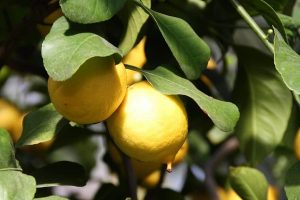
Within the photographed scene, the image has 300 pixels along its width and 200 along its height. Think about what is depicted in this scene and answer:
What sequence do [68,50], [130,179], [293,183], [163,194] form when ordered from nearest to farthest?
[68,50]
[293,183]
[130,179]
[163,194]

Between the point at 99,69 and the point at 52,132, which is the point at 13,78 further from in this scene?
the point at 99,69

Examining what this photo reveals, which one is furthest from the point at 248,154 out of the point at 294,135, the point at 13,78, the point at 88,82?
the point at 13,78

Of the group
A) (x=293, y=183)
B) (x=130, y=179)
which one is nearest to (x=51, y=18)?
(x=130, y=179)

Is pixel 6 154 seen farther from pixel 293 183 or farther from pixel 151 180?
pixel 151 180

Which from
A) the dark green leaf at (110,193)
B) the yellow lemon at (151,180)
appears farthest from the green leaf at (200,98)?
the yellow lemon at (151,180)

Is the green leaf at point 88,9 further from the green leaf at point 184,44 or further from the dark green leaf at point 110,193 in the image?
the dark green leaf at point 110,193

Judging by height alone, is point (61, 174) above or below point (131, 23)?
below
